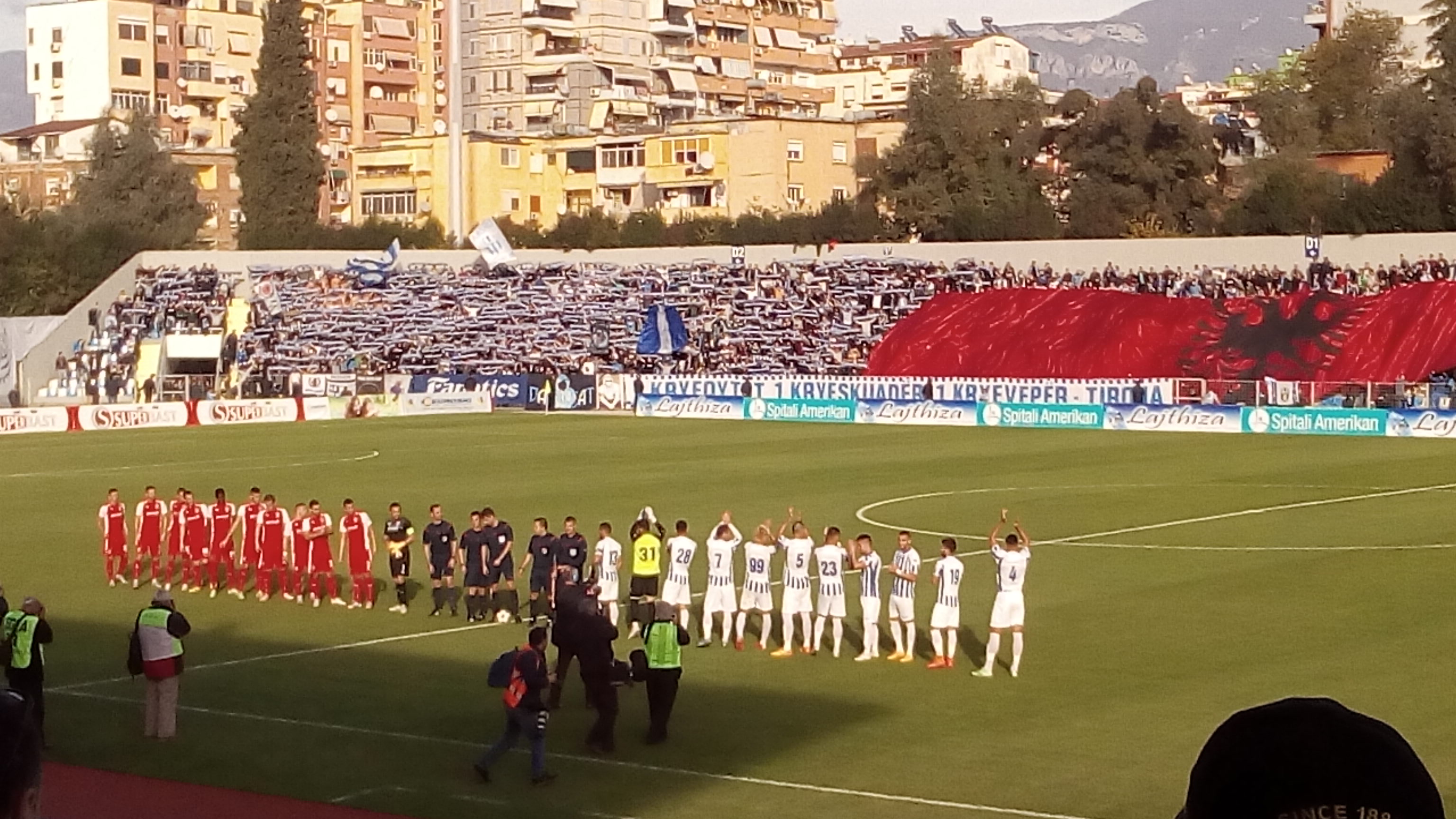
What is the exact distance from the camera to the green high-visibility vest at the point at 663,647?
17953mm

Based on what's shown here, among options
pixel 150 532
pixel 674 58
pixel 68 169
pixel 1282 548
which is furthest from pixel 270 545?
pixel 674 58

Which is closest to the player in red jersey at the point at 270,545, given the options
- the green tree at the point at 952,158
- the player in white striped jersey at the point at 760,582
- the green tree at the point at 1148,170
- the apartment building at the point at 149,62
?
the player in white striped jersey at the point at 760,582

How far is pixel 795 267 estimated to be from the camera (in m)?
76.9

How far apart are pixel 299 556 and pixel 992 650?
10408mm

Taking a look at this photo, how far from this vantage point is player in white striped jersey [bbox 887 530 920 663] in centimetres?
2161

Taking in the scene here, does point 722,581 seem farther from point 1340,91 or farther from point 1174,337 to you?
point 1340,91

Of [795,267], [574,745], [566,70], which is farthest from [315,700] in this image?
[566,70]

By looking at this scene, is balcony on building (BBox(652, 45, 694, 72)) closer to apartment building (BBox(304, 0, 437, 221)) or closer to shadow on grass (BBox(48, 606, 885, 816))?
apartment building (BBox(304, 0, 437, 221))

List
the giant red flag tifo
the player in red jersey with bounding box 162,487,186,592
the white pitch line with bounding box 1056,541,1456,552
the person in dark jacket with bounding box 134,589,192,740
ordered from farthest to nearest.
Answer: the giant red flag tifo < the white pitch line with bounding box 1056,541,1456,552 < the player in red jersey with bounding box 162,487,186,592 < the person in dark jacket with bounding box 134,589,192,740

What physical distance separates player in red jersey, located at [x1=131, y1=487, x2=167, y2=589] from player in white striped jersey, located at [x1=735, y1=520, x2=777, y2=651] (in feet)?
32.1

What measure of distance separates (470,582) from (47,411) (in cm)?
4170

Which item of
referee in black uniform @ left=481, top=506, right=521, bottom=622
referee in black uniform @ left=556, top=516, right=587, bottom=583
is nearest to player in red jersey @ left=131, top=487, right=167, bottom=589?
referee in black uniform @ left=481, top=506, right=521, bottom=622

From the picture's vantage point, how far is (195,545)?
28500mm

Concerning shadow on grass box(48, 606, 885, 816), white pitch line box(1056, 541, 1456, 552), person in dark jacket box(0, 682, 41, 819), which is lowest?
white pitch line box(1056, 541, 1456, 552)
